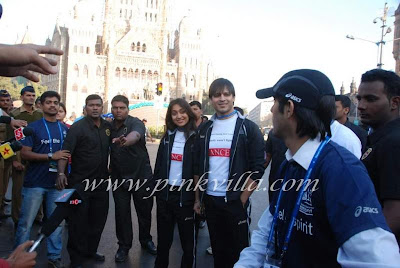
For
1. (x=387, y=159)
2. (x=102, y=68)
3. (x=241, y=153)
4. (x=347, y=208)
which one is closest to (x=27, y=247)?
(x=347, y=208)

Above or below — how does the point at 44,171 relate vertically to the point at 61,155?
below

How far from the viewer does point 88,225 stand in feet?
16.3

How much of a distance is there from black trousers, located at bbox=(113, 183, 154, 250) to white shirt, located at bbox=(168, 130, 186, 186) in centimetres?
104

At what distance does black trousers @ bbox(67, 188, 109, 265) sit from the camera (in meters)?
4.61

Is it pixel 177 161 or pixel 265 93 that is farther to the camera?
pixel 177 161

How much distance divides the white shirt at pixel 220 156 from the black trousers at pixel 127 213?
1667 millimetres

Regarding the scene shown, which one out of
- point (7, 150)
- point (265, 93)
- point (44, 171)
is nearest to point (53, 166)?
point (44, 171)

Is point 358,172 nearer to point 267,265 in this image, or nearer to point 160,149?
point 267,265

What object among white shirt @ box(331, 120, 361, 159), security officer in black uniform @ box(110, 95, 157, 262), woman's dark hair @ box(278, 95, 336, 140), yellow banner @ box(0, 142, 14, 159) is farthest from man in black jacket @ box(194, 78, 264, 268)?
woman's dark hair @ box(278, 95, 336, 140)

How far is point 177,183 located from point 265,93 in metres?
2.53

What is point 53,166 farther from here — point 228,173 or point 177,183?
point 228,173

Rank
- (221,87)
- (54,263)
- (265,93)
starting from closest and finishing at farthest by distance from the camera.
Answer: (265,93) < (221,87) < (54,263)

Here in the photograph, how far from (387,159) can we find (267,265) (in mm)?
982

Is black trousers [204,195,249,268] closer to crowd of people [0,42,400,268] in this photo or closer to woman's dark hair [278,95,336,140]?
crowd of people [0,42,400,268]
